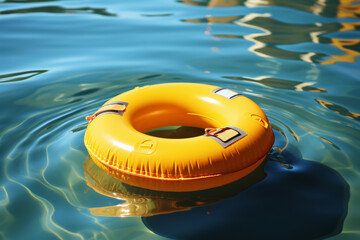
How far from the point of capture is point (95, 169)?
2809 millimetres

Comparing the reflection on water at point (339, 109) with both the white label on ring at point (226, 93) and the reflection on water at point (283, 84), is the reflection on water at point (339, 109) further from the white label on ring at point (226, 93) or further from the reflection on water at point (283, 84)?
the white label on ring at point (226, 93)

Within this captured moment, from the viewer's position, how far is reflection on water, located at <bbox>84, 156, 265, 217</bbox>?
2404 millimetres

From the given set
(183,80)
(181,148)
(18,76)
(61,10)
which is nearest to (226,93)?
(181,148)

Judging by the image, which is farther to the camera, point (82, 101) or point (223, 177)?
point (82, 101)

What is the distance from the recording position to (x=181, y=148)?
2.33 m

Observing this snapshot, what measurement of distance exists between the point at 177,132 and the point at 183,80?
42.1 inches

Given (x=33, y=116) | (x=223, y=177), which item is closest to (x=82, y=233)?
(x=223, y=177)

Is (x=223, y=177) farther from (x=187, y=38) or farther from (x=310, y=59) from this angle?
(x=187, y=38)

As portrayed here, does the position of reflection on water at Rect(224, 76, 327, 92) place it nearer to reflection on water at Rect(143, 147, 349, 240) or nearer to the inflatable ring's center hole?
the inflatable ring's center hole

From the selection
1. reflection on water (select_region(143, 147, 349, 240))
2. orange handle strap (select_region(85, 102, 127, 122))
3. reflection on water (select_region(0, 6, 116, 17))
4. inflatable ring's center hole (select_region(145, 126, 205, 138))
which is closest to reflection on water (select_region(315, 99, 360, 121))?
reflection on water (select_region(143, 147, 349, 240))

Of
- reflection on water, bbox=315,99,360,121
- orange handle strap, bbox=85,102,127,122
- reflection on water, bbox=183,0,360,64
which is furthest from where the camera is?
reflection on water, bbox=183,0,360,64

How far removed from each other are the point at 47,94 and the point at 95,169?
1482 mm

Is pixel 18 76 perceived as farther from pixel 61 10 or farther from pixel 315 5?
pixel 315 5

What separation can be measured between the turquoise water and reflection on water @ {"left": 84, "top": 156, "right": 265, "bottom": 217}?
1 cm
